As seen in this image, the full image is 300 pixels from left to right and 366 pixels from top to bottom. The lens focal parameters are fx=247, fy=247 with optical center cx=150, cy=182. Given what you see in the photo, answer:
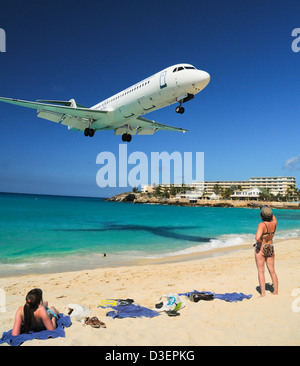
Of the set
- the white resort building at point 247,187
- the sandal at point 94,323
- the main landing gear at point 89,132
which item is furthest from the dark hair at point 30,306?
the white resort building at point 247,187

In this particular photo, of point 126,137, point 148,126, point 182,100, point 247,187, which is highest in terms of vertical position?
point 247,187

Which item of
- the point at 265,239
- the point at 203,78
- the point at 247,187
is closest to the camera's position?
the point at 265,239

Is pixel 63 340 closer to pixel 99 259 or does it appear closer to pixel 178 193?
pixel 99 259

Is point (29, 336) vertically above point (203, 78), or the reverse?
point (203, 78)

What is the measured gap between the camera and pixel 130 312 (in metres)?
5.14

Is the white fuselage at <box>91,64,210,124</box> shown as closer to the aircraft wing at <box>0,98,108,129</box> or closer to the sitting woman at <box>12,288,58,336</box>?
the aircraft wing at <box>0,98,108,129</box>

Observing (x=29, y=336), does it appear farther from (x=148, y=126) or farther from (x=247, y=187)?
(x=247, y=187)

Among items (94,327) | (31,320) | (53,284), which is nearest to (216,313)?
(94,327)

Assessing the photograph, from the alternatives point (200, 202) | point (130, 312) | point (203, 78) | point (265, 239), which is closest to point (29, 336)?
point (130, 312)

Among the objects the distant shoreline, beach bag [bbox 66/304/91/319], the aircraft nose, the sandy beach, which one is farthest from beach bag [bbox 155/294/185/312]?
the distant shoreline

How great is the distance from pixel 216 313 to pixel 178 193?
172m

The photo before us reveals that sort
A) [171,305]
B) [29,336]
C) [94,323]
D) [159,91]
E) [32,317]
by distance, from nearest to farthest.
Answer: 1. [29,336]
2. [32,317]
3. [94,323]
4. [171,305]
5. [159,91]

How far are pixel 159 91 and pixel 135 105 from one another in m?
2.71

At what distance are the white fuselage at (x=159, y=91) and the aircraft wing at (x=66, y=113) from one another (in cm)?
194
